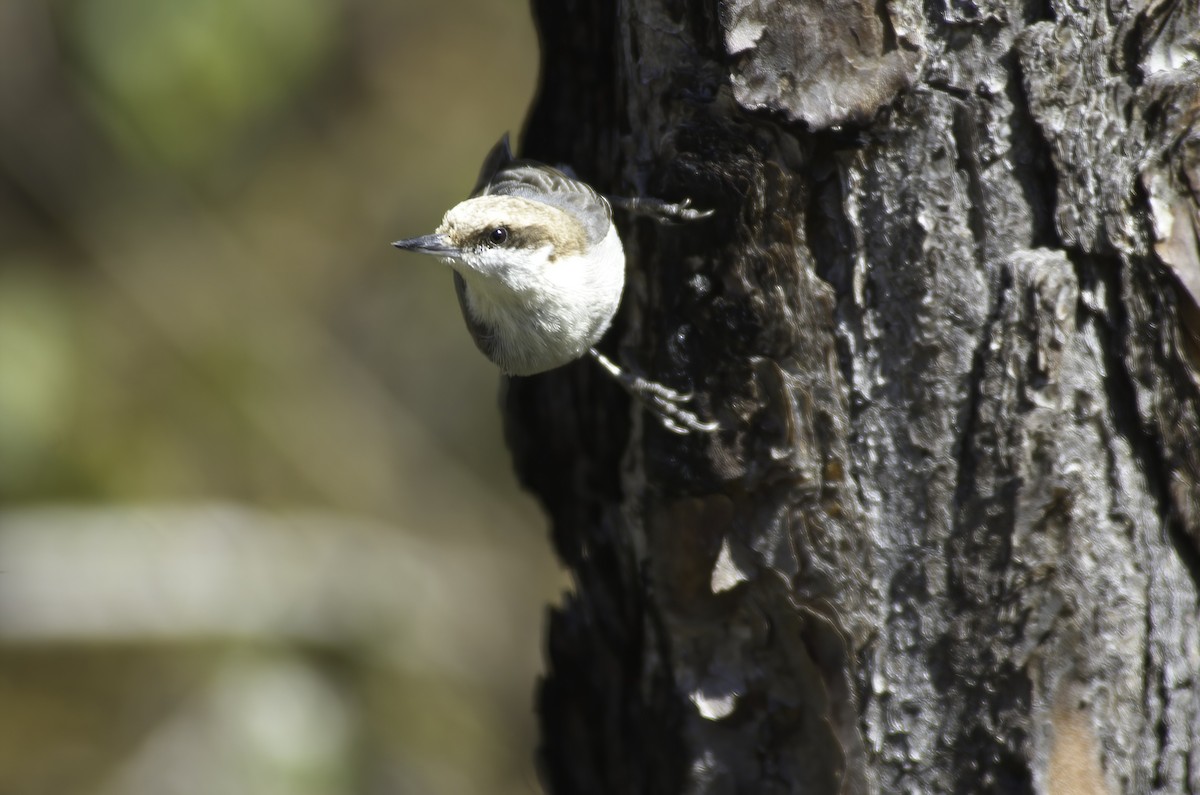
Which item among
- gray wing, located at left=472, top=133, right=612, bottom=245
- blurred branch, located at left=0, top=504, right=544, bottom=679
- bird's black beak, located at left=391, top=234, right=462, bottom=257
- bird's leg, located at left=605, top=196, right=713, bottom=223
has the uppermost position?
blurred branch, located at left=0, top=504, right=544, bottom=679

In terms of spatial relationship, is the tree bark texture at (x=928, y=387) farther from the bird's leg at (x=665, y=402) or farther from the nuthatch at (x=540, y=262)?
the nuthatch at (x=540, y=262)

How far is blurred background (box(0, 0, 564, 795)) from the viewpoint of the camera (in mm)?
6012

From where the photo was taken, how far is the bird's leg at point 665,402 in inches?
98.0

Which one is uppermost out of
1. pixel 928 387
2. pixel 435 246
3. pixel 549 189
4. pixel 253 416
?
pixel 253 416

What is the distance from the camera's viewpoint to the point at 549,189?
306cm

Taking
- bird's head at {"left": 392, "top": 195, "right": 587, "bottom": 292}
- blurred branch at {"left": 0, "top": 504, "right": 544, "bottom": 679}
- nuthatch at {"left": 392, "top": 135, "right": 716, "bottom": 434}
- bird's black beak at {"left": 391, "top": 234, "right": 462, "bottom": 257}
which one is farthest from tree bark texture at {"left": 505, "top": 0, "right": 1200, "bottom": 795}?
blurred branch at {"left": 0, "top": 504, "right": 544, "bottom": 679}

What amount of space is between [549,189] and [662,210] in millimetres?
596

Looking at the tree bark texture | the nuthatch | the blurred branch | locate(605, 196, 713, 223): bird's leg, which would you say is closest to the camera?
the tree bark texture

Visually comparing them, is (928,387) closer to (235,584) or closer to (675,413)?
(675,413)

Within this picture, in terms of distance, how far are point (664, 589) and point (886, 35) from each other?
133 centimetres

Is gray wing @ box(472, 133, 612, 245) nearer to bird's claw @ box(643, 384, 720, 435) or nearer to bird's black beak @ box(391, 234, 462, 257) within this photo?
bird's black beak @ box(391, 234, 462, 257)

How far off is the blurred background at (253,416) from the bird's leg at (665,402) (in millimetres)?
4084

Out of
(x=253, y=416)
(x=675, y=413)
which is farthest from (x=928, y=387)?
(x=253, y=416)

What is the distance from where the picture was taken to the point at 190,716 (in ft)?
20.2
